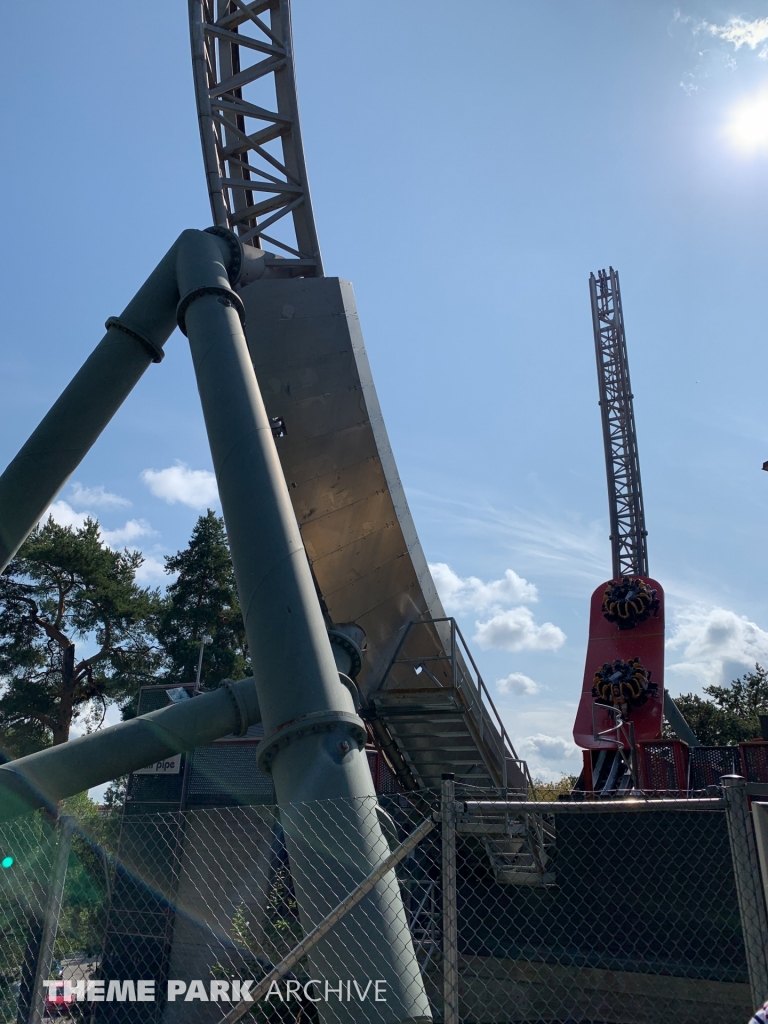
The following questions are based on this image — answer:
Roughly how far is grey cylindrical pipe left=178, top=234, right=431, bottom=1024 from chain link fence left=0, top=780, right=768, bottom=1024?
25mm

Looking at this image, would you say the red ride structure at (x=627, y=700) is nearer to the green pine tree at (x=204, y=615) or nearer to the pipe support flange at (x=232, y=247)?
the pipe support flange at (x=232, y=247)

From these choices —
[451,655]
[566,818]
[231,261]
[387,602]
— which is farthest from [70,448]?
[566,818]

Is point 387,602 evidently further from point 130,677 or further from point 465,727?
point 130,677

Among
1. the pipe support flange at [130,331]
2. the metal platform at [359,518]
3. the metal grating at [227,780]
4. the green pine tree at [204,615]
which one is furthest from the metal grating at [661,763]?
the green pine tree at [204,615]

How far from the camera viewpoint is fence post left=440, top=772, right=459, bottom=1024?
3258mm

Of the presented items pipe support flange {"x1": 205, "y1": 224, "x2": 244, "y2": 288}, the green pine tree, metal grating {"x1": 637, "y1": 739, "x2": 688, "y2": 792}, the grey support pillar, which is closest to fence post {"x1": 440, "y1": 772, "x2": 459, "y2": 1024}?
the grey support pillar

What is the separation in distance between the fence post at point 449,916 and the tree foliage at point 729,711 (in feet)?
134

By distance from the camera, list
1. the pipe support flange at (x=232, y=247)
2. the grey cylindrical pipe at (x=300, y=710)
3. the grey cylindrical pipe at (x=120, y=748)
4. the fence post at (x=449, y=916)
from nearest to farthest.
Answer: the fence post at (x=449, y=916), the grey cylindrical pipe at (x=300, y=710), the grey cylindrical pipe at (x=120, y=748), the pipe support flange at (x=232, y=247)

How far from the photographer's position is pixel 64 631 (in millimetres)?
36500

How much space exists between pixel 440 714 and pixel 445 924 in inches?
302

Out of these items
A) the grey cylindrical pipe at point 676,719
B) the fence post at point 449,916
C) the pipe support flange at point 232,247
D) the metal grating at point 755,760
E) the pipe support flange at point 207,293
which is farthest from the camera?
the grey cylindrical pipe at point 676,719

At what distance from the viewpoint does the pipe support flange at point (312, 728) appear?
529cm

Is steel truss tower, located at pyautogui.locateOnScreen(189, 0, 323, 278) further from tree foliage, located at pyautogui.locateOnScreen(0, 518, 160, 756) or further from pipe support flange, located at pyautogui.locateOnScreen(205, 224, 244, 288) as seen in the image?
tree foliage, located at pyautogui.locateOnScreen(0, 518, 160, 756)

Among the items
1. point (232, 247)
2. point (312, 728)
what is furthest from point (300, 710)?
point (232, 247)
